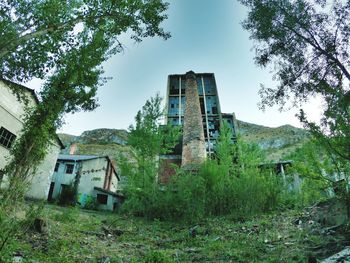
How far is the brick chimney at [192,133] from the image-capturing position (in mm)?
18688

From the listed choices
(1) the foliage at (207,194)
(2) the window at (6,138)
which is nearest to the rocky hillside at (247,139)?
(2) the window at (6,138)

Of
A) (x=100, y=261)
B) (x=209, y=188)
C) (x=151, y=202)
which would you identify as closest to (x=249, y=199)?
(x=209, y=188)

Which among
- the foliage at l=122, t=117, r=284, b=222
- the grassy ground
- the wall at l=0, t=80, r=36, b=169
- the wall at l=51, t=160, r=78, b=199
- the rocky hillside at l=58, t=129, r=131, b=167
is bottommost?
the grassy ground

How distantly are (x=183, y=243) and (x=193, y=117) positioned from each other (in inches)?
615

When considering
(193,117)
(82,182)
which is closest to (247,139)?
(193,117)

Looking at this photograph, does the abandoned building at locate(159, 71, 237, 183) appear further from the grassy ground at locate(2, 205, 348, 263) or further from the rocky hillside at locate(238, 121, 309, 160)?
the rocky hillside at locate(238, 121, 309, 160)

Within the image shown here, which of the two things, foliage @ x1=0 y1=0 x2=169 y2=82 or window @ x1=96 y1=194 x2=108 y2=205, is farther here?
window @ x1=96 y1=194 x2=108 y2=205

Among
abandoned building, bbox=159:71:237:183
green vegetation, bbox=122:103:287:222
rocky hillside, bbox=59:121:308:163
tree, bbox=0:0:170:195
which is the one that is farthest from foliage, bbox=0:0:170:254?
rocky hillside, bbox=59:121:308:163

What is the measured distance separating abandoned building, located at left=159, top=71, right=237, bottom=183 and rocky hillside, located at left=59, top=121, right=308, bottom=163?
2959 centimetres

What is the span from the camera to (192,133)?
2050 cm

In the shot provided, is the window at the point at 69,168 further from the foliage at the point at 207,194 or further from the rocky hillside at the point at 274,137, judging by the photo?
the rocky hillside at the point at 274,137

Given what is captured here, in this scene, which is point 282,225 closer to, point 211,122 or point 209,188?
point 209,188

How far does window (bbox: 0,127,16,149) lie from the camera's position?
1560cm

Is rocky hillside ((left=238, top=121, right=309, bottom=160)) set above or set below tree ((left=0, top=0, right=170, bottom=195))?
above
